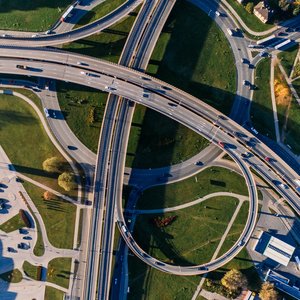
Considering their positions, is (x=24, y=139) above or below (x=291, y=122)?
below

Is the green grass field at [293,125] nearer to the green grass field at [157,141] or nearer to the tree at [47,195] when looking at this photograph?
the green grass field at [157,141]

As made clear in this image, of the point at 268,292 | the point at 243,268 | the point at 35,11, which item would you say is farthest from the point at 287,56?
the point at 35,11

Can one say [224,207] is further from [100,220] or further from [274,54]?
[274,54]

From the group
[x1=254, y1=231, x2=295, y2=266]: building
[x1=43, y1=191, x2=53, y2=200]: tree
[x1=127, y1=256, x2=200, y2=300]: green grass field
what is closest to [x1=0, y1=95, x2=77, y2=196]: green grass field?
[x1=43, y1=191, x2=53, y2=200]: tree

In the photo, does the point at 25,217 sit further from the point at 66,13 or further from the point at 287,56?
the point at 287,56

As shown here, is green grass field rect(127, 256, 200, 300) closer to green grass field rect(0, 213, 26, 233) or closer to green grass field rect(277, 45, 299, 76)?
green grass field rect(0, 213, 26, 233)

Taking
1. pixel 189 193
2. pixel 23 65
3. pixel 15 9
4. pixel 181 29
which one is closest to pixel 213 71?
pixel 181 29
